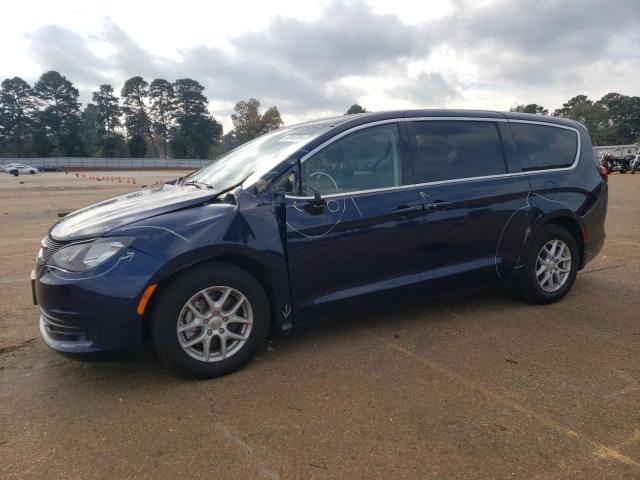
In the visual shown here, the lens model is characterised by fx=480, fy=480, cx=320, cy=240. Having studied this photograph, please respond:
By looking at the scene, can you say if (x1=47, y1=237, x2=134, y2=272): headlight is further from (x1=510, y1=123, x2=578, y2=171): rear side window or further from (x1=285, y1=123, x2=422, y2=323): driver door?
(x1=510, y1=123, x2=578, y2=171): rear side window

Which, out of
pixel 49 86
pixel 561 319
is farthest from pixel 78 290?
pixel 49 86

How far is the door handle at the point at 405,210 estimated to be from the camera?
3.65 meters

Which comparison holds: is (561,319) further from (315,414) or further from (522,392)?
(315,414)

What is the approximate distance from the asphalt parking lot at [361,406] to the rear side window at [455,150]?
50.4 inches

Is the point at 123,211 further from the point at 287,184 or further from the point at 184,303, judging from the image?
the point at 287,184

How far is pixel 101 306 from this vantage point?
2.83 m

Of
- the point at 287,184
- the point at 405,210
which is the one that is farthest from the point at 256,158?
the point at 405,210

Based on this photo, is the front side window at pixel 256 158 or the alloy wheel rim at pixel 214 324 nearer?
the alloy wheel rim at pixel 214 324

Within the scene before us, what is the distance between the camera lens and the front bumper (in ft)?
9.29

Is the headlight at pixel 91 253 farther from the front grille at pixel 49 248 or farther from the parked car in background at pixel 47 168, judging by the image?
the parked car in background at pixel 47 168

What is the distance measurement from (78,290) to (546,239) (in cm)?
390

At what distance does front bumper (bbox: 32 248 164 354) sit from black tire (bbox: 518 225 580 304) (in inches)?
129

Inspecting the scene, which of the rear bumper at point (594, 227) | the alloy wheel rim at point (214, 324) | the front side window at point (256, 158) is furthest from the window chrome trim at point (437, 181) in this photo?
the alloy wheel rim at point (214, 324)

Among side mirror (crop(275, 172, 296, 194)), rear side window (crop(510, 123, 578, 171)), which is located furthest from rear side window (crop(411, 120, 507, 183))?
side mirror (crop(275, 172, 296, 194))
